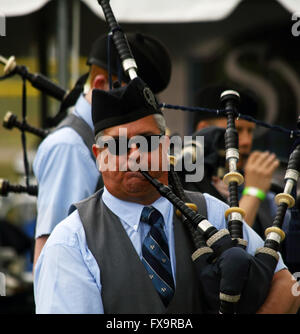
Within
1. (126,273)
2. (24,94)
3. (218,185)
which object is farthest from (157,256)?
(24,94)

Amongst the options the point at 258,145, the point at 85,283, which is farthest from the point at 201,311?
the point at 258,145

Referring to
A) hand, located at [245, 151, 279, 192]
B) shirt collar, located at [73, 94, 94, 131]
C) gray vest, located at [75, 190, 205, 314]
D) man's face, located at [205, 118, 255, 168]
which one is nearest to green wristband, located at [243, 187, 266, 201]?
hand, located at [245, 151, 279, 192]

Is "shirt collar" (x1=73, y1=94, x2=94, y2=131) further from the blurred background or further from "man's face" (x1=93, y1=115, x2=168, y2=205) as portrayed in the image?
the blurred background

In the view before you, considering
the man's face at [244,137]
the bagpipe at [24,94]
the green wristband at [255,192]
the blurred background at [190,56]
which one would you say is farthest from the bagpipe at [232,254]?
the blurred background at [190,56]

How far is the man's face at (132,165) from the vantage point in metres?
2.17

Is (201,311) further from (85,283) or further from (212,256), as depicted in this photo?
(85,283)

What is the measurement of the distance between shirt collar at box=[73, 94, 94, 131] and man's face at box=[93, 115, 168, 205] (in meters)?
1.05

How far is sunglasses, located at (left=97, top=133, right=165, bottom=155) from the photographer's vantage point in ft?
7.14

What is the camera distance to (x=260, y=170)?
3.31m

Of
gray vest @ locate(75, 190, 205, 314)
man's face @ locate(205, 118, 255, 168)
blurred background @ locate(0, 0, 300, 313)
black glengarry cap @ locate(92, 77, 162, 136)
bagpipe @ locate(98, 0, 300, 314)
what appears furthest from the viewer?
blurred background @ locate(0, 0, 300, 313)

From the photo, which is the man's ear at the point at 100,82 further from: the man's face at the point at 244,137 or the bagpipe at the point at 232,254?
the bagpipe at the point at 232,254

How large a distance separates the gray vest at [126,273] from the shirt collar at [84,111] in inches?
43.6

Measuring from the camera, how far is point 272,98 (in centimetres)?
705
